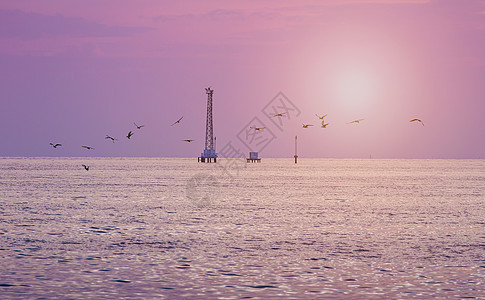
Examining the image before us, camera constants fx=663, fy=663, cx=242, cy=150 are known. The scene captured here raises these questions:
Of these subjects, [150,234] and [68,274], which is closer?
[68,274]

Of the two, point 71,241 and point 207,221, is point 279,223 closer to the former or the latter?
point 207,221

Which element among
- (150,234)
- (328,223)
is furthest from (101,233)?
(328,223)

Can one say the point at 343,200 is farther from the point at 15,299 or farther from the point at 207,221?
the point at 15,299

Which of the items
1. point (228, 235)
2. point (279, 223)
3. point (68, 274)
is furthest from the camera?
point (279, 223)

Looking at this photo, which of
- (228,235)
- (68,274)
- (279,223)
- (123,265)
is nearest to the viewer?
(68,274)

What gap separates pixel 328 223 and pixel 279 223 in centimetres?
341

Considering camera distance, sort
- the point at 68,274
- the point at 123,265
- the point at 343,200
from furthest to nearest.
→ 1. the point at 343,200
2. the point at 123,265
3. the point at 68,274

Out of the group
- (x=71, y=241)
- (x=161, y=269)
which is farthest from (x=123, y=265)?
(x=71, y=241)

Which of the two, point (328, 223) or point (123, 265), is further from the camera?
point (328, 223)

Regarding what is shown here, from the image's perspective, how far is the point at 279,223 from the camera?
45.2m

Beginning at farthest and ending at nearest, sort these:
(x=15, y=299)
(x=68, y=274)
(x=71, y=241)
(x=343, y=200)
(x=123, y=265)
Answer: (x=343, y=200), (x=71, y=241), (x=123, y=265), (x=68, y=274), (x=15, y=299)

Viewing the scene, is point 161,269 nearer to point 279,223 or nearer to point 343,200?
point 279,223

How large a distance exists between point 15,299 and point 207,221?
25847mm

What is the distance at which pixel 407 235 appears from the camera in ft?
128
